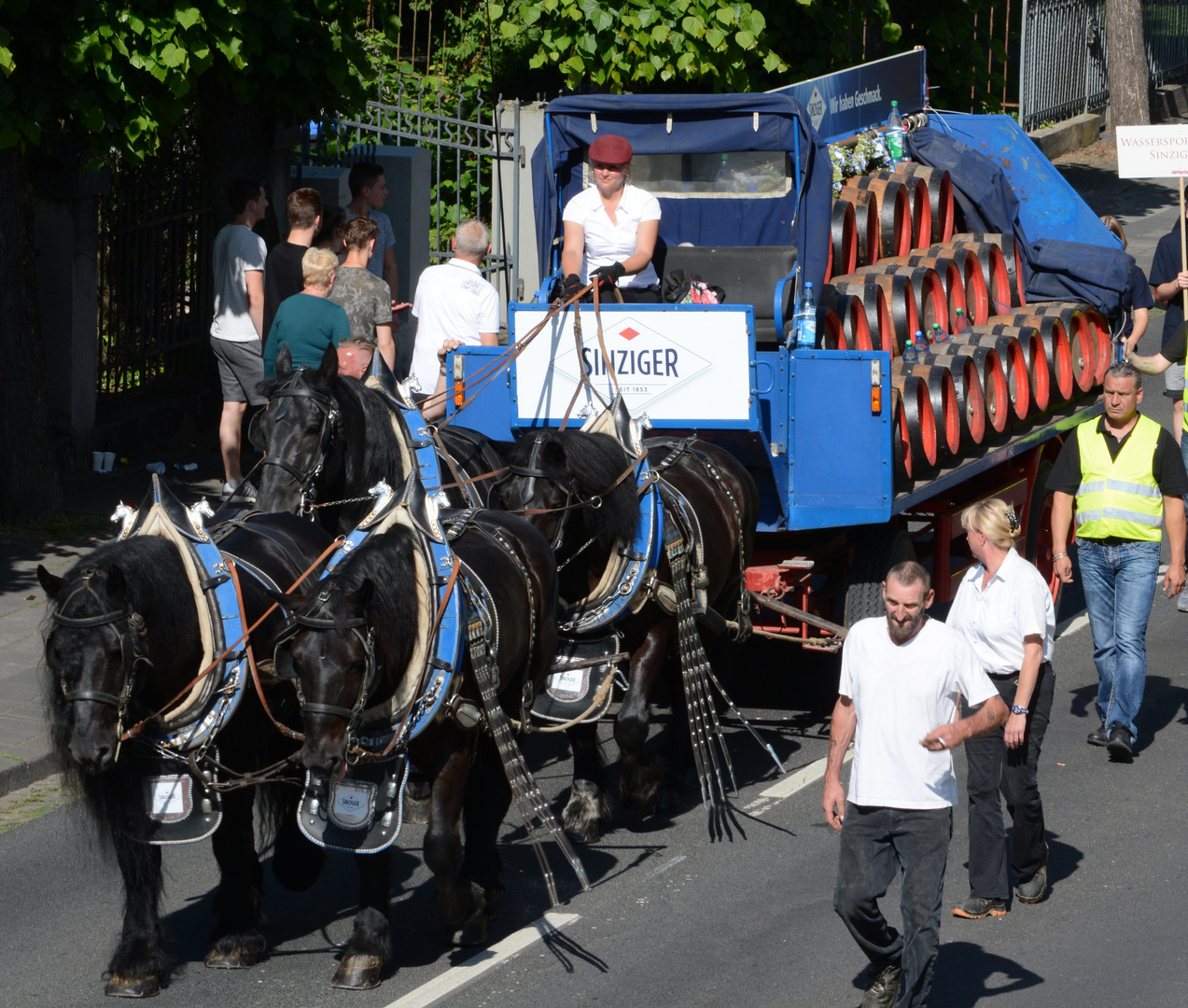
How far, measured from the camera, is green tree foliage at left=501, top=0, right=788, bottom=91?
582 inches

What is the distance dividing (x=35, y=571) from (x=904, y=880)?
6807mm

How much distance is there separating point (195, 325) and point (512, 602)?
912 cm

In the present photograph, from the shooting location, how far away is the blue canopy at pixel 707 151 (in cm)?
911

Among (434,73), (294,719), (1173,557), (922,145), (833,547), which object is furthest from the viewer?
(434,73)

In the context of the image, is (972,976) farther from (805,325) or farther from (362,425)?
(805,325)

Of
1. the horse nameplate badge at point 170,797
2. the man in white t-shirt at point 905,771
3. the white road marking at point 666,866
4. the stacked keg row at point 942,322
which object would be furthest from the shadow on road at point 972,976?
the stacked keg row at point 942,322

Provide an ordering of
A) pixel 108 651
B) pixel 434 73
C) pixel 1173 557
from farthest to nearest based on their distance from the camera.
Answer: pixel 434 73, pixel 1173 557, pixel 108 651

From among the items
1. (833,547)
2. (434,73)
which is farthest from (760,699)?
(434,73)

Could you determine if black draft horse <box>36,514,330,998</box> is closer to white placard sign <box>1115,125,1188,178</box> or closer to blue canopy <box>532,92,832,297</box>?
blue canopy <box>532,92,832,297</box>

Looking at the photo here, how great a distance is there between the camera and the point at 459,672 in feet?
18.1

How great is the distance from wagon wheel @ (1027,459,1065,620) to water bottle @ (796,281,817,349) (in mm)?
2581

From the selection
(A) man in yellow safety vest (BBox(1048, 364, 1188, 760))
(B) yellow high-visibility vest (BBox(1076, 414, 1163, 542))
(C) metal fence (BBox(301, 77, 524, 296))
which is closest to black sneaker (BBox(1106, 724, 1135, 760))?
(A) man in yellow safety vest (BBox(1048, 364, 1188, 760))

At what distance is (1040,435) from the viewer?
1018 centimetres

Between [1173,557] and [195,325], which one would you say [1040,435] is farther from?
[195,325]
